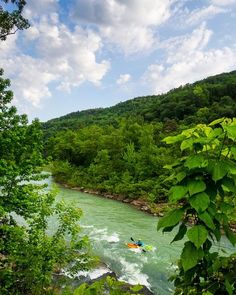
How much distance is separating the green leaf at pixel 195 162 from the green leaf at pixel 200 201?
15 centimetres

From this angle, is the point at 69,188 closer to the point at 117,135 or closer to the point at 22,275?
the point at 117,135

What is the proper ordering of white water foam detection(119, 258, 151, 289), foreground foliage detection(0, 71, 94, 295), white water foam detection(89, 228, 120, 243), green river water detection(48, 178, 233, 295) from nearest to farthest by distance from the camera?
foreground foliage detection(0, 71, 94, 295)
white water foam detection(119, 258, 151, 289)
green river water detection(48, 178, 233, 295)
white water foam detection(89, 228, 120, 243)

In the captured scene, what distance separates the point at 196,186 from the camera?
170 cm

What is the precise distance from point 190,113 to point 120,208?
3957cm

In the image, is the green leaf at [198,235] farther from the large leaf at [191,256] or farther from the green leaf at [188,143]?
the green leaf at [188,143]

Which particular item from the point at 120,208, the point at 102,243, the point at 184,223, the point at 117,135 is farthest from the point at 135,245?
the point at 117,135

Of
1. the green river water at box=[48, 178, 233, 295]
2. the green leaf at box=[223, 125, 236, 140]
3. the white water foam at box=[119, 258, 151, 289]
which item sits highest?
the green leaf at box=[223, 125, 236, 140]

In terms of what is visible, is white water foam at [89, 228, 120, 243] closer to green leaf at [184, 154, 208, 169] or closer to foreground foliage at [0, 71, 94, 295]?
foreground foliage at [0, 71, 94, 295]

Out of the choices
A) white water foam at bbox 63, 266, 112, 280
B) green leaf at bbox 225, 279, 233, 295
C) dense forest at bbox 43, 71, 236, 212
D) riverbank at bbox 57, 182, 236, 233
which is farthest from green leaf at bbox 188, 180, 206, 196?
riverbank at bbox 57, 182, 236, 233

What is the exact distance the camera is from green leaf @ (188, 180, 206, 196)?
1679mm

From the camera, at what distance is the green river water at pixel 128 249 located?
14.2 meters

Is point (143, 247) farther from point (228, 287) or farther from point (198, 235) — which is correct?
point (198, 235)

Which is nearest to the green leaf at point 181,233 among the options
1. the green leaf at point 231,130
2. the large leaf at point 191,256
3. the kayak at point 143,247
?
the large leaf at point 191,256

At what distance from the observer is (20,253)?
32.3ft
